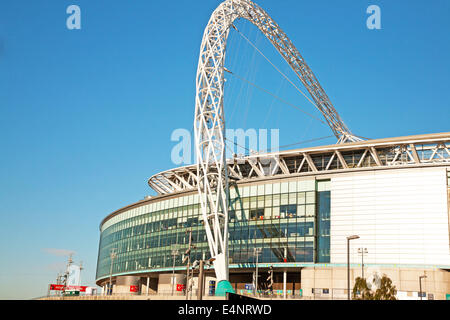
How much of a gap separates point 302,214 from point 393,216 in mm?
12551

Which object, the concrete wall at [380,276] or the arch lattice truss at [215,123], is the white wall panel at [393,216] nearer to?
the concrete wall at [380,276]

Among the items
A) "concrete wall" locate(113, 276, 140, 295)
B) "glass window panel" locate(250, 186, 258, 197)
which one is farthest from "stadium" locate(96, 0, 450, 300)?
"concrete wall" locate(113, 276, 140, 295)

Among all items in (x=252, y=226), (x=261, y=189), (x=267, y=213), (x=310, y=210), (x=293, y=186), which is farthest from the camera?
(x=261, y=189)

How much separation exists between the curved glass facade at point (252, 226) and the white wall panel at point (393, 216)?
2.50 m

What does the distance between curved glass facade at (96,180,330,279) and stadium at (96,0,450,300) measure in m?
0.15

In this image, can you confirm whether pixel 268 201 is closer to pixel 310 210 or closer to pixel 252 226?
pixel 252 226

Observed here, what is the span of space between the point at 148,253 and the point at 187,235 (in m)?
11.2

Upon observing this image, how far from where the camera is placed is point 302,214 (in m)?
73.0

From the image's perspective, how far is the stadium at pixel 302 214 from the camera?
6606 cm

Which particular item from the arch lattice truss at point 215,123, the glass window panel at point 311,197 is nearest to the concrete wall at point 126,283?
the arch lattice truss at point 215,123

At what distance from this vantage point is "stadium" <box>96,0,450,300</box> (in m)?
66.1

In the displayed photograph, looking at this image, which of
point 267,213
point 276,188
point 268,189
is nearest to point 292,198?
point 276,188

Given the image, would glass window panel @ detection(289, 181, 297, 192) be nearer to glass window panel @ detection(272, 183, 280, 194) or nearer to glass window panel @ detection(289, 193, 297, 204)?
glass window panel @ detection(289, 193, 297, 204)
